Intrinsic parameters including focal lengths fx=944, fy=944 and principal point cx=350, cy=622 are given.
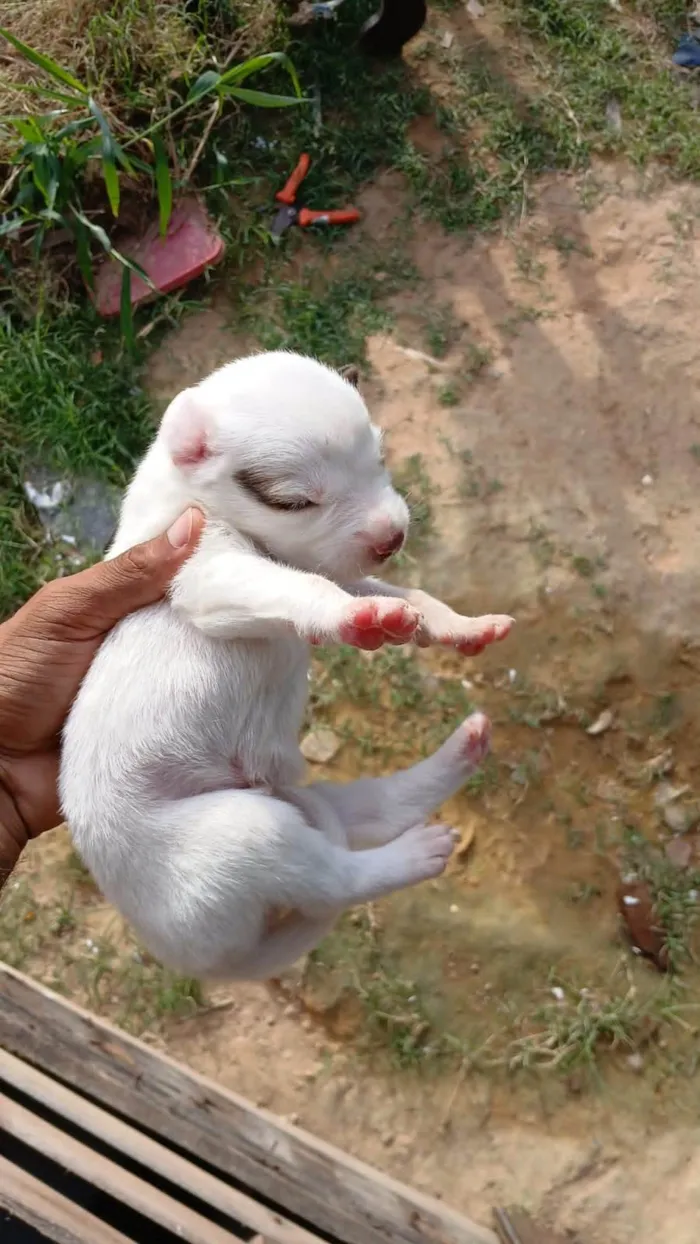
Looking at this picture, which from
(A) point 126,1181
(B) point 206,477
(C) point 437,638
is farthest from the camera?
(A) point 126,1181

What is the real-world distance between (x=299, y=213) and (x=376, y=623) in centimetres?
405

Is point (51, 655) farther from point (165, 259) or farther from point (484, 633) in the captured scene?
point (165, 259)

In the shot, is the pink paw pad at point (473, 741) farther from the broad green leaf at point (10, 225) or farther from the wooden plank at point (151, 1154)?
the broad green leaf at point (10, 225)

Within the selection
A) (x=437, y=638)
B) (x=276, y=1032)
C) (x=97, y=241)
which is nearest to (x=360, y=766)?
(x=276, y=1032)

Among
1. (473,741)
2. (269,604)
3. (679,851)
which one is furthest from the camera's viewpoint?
(679,851)

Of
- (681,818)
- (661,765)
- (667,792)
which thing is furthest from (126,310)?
(681,818)

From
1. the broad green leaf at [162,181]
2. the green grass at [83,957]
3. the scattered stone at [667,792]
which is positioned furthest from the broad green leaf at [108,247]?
the scattered stone at [667,792]

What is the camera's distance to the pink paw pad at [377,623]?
2.17 m

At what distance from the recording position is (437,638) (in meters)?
2.88

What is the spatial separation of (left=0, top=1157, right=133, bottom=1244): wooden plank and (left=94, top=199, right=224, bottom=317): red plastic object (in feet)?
13.6

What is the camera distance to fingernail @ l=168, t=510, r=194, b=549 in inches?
103

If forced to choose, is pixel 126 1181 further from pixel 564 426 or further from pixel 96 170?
pixel 96 170

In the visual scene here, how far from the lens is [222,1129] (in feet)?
11.7

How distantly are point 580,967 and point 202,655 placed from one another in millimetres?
2542
